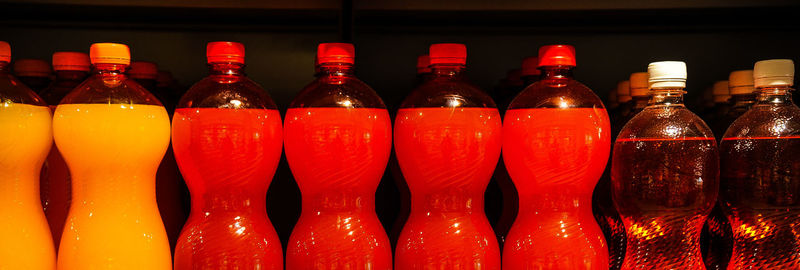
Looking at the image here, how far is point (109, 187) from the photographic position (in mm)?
1102

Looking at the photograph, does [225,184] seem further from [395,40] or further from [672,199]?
[672,199]

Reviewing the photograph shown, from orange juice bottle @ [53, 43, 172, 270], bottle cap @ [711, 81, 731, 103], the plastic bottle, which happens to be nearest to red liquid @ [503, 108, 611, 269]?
bottle cap @ [711, 81, 731, 103]

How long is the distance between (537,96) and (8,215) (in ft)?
2.76

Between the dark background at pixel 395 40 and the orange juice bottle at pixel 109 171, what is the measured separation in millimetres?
362

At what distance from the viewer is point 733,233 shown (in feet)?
3.93

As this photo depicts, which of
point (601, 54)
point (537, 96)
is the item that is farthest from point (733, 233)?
point (601, 54)

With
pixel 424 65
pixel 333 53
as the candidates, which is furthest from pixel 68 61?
pixel 424 65

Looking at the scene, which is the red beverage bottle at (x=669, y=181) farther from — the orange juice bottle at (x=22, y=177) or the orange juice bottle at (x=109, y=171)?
the orange juice bottle at (x=22, y=177)

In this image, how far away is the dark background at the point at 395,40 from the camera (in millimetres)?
1465

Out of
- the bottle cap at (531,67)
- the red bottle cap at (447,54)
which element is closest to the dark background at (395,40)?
the bottle cap at (531,67)

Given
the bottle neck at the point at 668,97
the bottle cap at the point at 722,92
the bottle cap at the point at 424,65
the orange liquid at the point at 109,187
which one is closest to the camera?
the orange liquid at the point at 109,187

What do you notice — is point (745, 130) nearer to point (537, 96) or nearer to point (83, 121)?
point (537, 96)

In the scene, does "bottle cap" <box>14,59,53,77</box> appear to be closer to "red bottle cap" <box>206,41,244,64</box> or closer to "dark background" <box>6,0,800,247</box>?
"dark background" <box>6,0,800,247</box>

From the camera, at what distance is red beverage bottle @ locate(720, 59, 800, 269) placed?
3.74 feet
